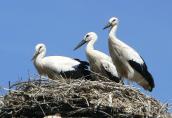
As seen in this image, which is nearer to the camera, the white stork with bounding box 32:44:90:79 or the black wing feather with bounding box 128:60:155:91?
the black wing feather with bounding box 128:60:155:91

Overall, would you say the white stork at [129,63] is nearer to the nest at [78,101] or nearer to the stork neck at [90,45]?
the stork neck at [90,45]

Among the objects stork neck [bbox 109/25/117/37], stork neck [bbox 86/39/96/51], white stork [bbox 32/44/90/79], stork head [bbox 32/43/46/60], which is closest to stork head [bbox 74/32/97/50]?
stork neck [bbox 86/39/96/51]

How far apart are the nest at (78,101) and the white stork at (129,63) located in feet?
10.5

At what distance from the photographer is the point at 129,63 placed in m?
16.1

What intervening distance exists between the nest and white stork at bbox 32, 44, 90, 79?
3288 millimetres

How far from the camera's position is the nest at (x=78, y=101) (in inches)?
475

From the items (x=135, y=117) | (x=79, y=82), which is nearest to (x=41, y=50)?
(x=79, y=82)

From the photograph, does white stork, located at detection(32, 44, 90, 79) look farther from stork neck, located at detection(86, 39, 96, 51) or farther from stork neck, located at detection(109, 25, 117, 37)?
stork neck, located at detection(109, 25, 117, 37)

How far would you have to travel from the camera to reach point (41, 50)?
16.8 metres

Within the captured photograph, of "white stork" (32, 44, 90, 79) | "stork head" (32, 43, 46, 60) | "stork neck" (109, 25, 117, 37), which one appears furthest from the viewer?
"stork head" (32, 43, 46, 60)

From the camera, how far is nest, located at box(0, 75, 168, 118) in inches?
475

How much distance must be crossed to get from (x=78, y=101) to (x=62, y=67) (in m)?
4.03

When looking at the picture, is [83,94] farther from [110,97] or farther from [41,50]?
[41,50]

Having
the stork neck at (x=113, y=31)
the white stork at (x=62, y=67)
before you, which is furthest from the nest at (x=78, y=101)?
the stork neck at (x=113, y=31)
